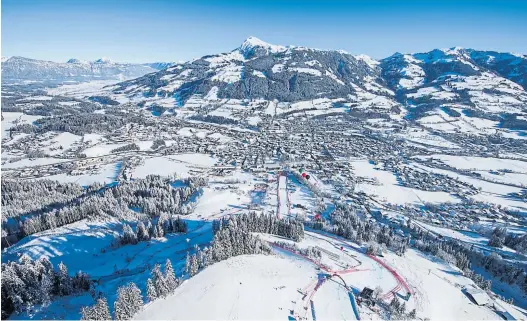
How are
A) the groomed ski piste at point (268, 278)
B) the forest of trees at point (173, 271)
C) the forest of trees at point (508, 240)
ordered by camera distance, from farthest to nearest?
the forest of trees at point (508, 240) → the groomed ski piste at point (268, 278) → the forest of trees at point (173, 271)

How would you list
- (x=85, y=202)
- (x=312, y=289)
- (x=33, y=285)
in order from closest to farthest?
(x=33, y=285) → (x=312, y=289) → (x=85, y=202)

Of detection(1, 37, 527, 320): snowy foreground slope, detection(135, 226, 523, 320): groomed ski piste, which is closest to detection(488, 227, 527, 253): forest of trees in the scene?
detection(1, 37, 527, 320): snowy foreground slope

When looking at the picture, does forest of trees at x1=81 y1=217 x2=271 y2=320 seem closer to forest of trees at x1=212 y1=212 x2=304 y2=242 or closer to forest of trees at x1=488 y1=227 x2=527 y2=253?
forest of trees at x1=212 y1=212 x2=304 y2=242

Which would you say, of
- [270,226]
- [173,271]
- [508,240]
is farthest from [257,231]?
[508,240]

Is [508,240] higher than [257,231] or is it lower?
lower

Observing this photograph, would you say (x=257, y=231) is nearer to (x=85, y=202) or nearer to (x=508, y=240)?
(x=85, y=202)

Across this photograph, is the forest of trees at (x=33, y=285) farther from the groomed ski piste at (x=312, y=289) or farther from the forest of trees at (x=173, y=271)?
the groomed ski piste at (x=312, y=289)

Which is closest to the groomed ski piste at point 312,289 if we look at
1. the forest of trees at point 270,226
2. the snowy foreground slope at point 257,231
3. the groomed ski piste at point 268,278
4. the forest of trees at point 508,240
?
the groomed ski piste at point 268,278
